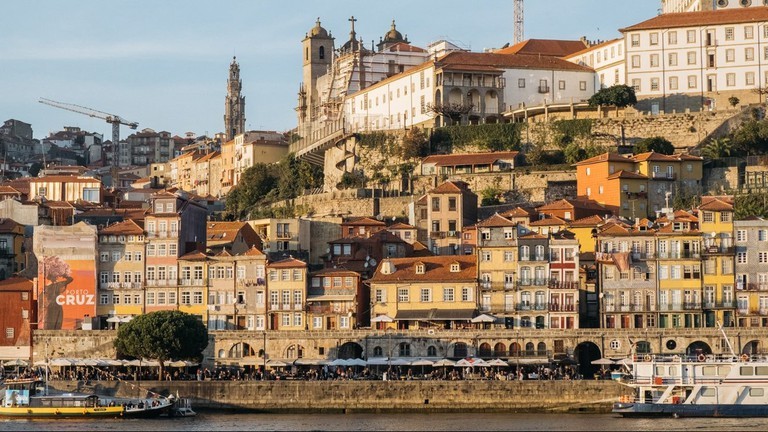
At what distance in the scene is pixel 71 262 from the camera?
→ 85688 mm

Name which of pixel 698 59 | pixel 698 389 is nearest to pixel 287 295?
pixel 698 389

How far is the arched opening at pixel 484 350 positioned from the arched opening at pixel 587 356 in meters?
4.64

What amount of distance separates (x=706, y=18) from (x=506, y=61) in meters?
15.5

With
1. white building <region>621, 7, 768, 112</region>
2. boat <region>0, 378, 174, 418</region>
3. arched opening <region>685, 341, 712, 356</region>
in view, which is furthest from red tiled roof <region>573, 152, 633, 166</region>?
boat <region>0, 378, 174, 418</region>

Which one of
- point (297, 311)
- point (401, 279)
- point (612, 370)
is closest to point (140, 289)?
point (297, 311)

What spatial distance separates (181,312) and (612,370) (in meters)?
22.6

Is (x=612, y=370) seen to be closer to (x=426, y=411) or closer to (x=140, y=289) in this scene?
(x=426, y=411)

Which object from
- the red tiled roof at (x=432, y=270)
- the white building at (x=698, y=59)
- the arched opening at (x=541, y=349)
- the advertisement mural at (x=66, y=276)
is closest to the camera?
the arched opening at (x=541, y=349)

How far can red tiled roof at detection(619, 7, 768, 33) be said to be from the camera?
11188cm

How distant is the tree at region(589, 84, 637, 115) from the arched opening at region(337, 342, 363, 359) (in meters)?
37.8

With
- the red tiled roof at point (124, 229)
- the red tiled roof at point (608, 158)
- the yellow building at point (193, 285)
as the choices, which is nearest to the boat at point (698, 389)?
the yellow building at point (193, 285)

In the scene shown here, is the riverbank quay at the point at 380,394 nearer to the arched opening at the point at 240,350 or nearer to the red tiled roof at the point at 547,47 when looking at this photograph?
the arched opening at the point at 240,350

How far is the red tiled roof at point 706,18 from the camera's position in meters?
112

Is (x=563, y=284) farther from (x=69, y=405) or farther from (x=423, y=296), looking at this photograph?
(x=69, y=405)
